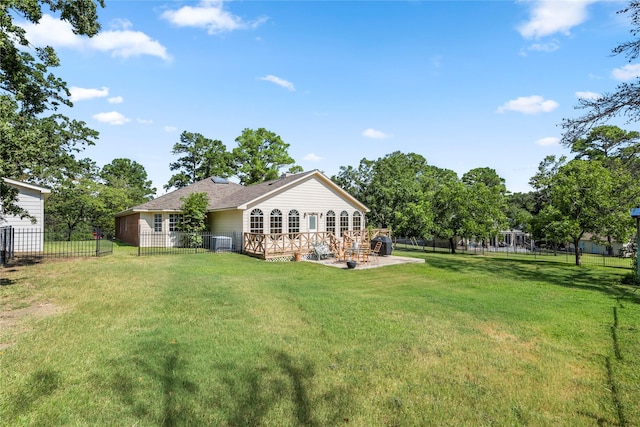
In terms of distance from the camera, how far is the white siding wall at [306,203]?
20016mm

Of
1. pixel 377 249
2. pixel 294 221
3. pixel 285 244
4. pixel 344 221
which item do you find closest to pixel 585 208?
pixel 377 249

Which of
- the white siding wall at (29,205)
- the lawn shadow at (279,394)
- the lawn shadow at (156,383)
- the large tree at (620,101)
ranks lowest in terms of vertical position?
the lawn shadow at (279,394)

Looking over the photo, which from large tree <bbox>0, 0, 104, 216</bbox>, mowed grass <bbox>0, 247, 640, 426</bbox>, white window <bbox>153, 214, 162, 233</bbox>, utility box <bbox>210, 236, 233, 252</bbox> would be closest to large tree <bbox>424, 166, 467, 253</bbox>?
utility box <bbox>210, 236, 233, 252</bbox>

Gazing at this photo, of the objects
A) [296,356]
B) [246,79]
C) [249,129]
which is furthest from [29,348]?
[249,129]

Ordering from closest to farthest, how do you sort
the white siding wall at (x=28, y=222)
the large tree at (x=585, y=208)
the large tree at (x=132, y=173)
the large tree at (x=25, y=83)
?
the large tree at (x=25, y=83) → the white siding wall at (x=28, y=222) → the large tree at (x=585, y=208) → the large tree at (x=132, y=173)

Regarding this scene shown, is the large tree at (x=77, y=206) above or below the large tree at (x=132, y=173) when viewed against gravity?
below

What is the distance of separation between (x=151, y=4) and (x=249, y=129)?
1292 inches

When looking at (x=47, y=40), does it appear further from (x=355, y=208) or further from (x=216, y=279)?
(x=355, y=208)

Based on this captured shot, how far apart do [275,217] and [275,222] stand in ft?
1.06

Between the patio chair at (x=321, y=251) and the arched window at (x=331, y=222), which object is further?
the arched window at (x=331, y=222)

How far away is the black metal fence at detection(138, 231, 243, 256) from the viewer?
19.9 metres

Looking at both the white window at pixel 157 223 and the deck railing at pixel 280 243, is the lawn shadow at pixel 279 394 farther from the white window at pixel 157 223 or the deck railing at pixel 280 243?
the white window at pixel 157 223

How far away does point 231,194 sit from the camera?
2636 cm

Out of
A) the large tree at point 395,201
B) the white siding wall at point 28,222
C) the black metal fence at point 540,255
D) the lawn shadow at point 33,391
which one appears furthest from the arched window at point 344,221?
the lawn shadow at point 33,391
